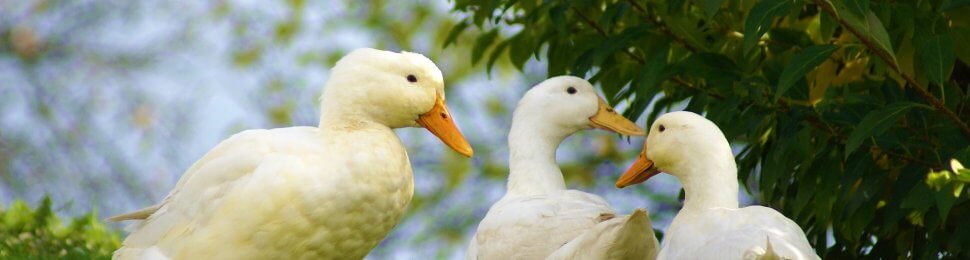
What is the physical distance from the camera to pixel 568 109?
713 centimetres

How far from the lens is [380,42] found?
1110 cm

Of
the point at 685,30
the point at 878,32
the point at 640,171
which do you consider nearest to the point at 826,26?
the point at 878,32

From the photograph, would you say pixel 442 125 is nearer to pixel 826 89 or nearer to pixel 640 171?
pixel 640 171

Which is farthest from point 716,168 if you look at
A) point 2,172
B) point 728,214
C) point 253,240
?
point 2,172

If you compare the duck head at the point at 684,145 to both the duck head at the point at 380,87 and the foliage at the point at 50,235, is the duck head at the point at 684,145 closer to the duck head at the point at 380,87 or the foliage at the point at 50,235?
the duck head at the point at 380,87

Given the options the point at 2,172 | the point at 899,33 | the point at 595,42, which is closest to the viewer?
the point at 899,33

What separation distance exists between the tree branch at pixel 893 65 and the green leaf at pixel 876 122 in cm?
13

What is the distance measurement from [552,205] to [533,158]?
3.08 ft

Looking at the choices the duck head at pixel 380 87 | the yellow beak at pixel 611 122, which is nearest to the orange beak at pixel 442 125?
the duck head at pixel 380 87

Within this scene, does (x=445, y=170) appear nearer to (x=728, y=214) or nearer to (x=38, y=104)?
(x=38, y=104)

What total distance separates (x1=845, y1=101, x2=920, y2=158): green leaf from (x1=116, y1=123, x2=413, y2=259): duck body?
1681 mm

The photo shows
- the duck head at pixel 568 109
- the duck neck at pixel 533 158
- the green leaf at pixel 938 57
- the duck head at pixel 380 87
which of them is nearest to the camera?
the green leaf at pixel 938 57

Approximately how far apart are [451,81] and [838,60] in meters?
4.35

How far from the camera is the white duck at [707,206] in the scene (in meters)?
4.80
